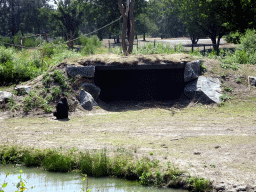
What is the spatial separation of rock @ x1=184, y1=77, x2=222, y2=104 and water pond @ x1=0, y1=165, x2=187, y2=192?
325 inches

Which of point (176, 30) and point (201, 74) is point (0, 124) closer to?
point (201, 74)

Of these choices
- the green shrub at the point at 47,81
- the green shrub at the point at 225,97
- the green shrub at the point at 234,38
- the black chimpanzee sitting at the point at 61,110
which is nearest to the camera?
the black chimpanzee sitting at the point at 61,110

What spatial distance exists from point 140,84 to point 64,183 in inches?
422

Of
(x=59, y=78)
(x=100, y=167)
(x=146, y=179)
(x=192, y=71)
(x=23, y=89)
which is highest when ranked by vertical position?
(x=192, y=71)

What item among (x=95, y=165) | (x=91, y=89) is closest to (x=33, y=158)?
(x=95, y=165)

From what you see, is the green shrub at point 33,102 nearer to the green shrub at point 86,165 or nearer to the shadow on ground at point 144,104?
the shadow on ground at point 144,104

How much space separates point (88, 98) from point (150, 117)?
3.32 m

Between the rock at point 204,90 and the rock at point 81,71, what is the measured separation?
495 cm

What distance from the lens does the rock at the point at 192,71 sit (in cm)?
1521

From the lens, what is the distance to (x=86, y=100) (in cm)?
1401

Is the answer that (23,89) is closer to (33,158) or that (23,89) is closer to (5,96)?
(5,96)

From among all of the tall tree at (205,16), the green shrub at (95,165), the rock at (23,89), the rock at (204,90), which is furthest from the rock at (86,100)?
the tall tree at (205,16)

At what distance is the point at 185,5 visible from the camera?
3619 cm

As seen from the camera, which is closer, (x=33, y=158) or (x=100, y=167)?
(x=100, y=167)
